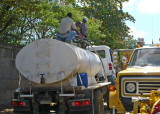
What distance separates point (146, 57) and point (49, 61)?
282 cm

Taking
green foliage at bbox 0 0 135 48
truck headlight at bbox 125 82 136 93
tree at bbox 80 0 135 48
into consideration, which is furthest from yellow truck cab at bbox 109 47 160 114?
tree at bbox 80 0 135 48

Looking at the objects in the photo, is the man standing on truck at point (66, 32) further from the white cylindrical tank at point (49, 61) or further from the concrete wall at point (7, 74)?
the concrete wall at point (7, 74)

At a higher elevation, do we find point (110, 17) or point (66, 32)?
→ point (110, 17)

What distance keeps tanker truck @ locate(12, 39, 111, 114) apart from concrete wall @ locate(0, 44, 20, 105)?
4.74 m

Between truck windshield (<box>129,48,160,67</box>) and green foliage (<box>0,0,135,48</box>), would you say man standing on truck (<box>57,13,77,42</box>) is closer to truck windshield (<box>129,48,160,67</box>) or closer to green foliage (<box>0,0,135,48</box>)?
truck windshield (<box>129,48,160,67</box>)

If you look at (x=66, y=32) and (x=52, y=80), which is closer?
(x=52, y=80)

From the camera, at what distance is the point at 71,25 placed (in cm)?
1065

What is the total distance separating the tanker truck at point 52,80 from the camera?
855 centimetres

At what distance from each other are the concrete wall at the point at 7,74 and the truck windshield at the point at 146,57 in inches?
267

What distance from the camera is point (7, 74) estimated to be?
1407 centimetres

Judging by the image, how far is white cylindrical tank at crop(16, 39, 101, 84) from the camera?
878 cm

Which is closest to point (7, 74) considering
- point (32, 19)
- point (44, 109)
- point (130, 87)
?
point (32, 19)

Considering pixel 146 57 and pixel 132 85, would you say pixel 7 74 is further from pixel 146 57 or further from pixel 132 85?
pixel 132 85

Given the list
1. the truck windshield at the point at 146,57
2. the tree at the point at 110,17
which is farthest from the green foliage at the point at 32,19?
the tree at the point at 110,17
